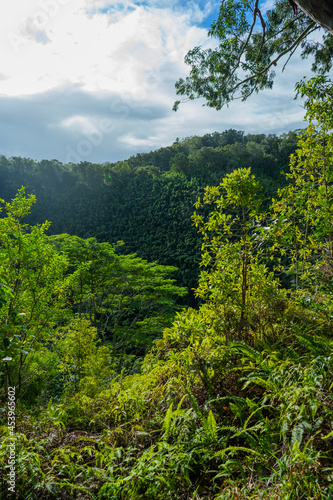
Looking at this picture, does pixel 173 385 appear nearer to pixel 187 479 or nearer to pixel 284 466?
pixel 187 479

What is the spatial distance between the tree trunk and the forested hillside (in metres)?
24.3

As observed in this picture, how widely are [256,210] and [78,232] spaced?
27.8 meters

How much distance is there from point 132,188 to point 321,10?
1203 inches

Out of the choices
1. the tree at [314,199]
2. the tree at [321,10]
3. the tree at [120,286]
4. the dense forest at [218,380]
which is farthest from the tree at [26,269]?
the tree at [120,286]

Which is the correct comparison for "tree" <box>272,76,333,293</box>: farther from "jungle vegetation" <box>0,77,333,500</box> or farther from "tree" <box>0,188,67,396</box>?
"tree" <box>0,188,67,396</box>

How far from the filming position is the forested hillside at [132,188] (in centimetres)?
2805

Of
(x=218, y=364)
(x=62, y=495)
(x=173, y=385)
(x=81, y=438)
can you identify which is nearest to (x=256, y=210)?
(x=218, y=364)

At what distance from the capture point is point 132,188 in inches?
1248

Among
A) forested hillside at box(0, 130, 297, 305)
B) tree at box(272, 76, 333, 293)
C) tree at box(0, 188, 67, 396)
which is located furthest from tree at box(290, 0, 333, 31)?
forested hillside at box(0, 130, 297, 305)

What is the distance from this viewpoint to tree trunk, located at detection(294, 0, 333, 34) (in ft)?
5.71

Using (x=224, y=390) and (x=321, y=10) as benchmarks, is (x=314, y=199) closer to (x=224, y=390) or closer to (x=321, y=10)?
(x=321, y=10)

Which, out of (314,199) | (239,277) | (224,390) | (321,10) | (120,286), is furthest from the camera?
(120,286)

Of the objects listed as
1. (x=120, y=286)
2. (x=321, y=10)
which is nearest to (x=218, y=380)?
(x=321, y=10)

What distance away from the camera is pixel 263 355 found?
221 cm
